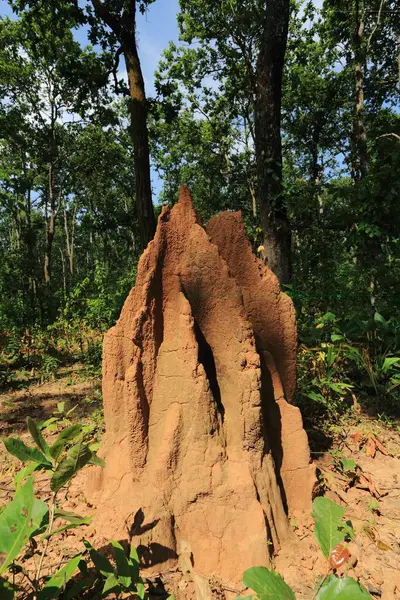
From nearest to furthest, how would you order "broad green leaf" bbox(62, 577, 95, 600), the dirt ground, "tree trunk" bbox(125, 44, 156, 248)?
"broad green leaf" bbox(62, 577, 95, 600)
the dirt ground
"tree trunk" bbox(125, 44, 156, 248)

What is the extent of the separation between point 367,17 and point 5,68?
12752 mm

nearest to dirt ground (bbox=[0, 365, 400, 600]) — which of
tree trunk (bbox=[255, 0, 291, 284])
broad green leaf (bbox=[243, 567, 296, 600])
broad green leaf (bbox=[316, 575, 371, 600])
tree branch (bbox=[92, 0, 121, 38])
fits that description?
broad green leaf (bbox=[243, 567, 296, 600])

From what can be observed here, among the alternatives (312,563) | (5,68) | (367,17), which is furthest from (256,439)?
(5,68)

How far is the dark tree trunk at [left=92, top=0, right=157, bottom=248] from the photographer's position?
6293 mm

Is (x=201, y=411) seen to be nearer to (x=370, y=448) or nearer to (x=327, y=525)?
(x=327, y=525)

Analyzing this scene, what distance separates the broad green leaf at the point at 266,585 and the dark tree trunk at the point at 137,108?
218 inches

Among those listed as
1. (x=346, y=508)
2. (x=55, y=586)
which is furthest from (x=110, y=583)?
(x=346, y=508)

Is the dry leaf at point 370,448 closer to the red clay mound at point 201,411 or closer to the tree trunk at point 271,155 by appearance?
the red clay mound at point 201,411

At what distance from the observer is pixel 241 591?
1916mm

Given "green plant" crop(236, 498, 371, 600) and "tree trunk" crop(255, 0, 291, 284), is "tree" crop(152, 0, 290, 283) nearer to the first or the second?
"tree trunk" crop(255, 0, 291, 284)

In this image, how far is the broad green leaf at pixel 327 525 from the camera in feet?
3.58

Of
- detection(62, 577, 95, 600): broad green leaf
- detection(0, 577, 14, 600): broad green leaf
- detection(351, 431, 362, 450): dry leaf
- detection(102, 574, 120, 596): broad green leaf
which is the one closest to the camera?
detection(0, 577, 14, 600): broad green leaf

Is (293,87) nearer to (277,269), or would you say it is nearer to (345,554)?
(277,269)

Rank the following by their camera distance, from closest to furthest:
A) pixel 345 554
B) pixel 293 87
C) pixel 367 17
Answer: pixel 345 554 → pixel 367 17 → pixel 293 87
